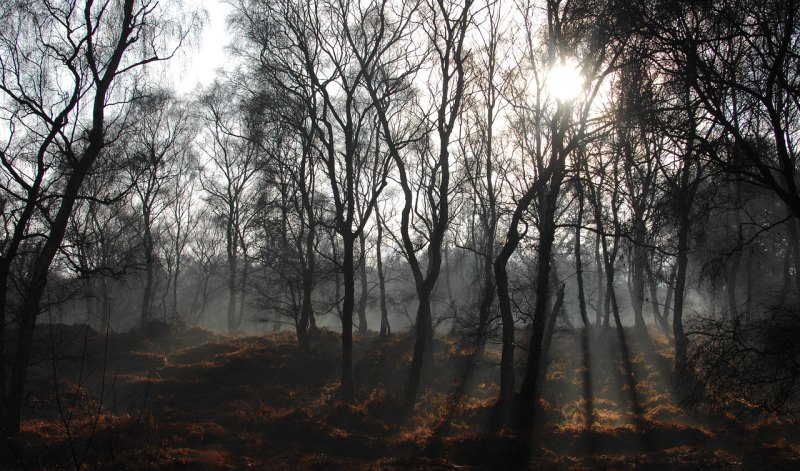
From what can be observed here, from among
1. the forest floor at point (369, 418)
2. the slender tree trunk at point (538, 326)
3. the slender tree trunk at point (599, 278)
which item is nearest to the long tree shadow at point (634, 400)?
the forest floor at point (369, 418)

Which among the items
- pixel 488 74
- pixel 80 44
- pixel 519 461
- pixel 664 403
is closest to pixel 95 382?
pixel 80 44

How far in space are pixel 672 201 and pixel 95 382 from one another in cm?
1863

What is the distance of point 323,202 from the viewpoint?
71.7 ft

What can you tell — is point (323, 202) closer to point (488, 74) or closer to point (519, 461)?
point (488, 74)

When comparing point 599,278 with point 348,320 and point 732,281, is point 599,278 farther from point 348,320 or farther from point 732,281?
point 348,320

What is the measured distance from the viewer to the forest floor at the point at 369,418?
9336 millimetres

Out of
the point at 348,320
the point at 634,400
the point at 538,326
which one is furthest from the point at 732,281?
the point at 348,320

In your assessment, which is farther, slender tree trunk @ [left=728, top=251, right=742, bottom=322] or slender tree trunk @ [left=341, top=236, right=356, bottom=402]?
slender tree trunk @ [left=341, top=236, right=356, bottom=402]

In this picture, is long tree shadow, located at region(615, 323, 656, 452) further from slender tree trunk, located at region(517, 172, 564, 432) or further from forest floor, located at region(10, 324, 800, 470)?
slender tree trunk, located at region(517, 172, 564, 432)

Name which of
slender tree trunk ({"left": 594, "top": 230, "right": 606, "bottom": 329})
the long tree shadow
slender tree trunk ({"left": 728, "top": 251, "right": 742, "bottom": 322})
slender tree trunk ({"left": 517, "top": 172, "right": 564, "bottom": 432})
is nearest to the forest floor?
the long tree shadow

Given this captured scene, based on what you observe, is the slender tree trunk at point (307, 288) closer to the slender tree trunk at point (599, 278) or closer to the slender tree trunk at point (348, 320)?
the slender tree trunk at point (348, 320)

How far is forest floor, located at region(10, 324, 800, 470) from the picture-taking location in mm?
9336

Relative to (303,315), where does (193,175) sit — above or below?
above

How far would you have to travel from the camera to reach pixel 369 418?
509 inches
